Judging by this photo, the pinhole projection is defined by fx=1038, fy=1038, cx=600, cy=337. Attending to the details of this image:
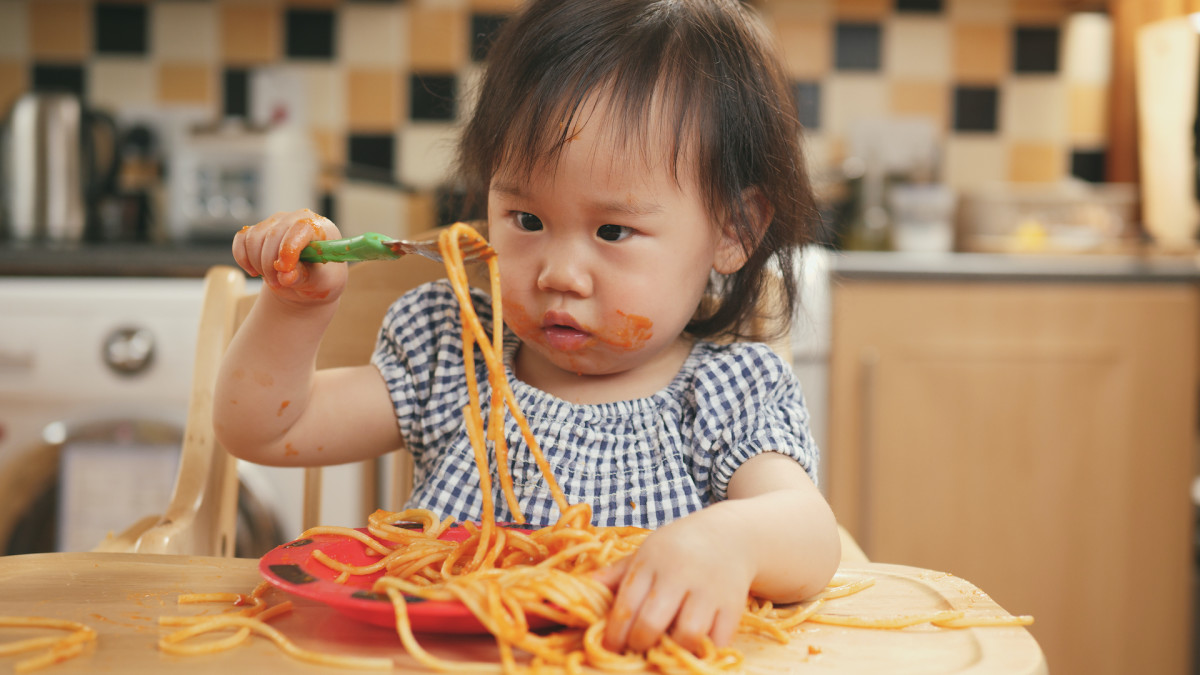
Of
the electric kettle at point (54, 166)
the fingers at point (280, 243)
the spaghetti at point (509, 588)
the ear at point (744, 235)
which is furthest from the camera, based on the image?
the electric kettle at point (54, 166)

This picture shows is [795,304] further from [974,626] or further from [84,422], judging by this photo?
[84,422]

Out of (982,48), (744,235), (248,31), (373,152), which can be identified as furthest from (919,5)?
(744,235)

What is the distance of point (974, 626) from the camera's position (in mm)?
607

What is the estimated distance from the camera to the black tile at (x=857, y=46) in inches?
101

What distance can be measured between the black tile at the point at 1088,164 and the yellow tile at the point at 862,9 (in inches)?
23.5

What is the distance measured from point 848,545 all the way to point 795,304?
0.86 ft

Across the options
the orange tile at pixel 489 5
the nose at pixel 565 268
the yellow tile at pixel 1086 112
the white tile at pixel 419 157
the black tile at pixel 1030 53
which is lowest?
the nose at pixel 565 268

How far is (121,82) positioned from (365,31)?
594 millimetres

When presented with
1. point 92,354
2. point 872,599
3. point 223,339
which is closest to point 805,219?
point 872,599

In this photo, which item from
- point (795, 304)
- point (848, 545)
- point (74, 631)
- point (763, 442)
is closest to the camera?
point (74, 631)

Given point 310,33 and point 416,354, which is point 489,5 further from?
point 416,354

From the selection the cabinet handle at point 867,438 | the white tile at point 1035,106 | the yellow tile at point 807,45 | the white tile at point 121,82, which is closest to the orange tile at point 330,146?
the white tile at point 121,82

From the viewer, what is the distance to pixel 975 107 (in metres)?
2.57

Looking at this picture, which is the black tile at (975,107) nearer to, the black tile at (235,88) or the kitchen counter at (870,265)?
the kitchen counter at (870,265)
